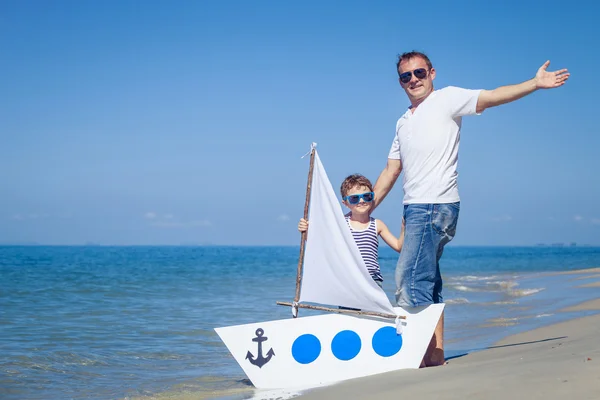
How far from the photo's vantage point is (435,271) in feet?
16.2

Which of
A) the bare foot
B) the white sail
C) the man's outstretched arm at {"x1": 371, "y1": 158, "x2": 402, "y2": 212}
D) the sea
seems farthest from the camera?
the sea

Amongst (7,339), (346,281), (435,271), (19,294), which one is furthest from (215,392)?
(19,294)

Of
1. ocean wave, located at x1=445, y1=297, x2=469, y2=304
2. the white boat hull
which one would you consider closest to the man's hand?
the white boat hull

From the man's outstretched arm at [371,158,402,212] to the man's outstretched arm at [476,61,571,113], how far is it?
91cm

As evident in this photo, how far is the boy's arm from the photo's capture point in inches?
208

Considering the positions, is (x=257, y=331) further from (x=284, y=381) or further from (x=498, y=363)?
(x=498, y=363)

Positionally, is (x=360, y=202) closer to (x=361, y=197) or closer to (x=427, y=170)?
(x=361, y=197)

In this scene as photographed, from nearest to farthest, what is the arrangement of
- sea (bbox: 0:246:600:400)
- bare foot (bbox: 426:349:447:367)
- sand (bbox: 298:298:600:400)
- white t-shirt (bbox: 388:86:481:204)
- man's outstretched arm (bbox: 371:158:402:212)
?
sand (bbox: 298:298:600:400) < white t-shirt (bbox: 388:86:481:204) < bare foot (bbox: 426:349:447:367) < man's outstretched arm (bbox: 371:158:402:212) < sea (bbox: 0:246:600:400)

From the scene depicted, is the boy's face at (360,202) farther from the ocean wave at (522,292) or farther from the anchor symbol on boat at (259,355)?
the ocean wave at (522,292)

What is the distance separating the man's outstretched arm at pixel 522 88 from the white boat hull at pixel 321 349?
5.18 ft

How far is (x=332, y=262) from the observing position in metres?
4.97

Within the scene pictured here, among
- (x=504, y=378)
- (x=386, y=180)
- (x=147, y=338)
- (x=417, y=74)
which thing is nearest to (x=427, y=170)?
(x=386, y=180)

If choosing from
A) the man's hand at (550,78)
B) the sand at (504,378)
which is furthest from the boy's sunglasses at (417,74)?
the sand at (504,378)

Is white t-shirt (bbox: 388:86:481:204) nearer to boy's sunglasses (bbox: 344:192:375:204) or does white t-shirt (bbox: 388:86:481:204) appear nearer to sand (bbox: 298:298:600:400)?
boy's sunglasses (bbox: 344:192:375:204)
